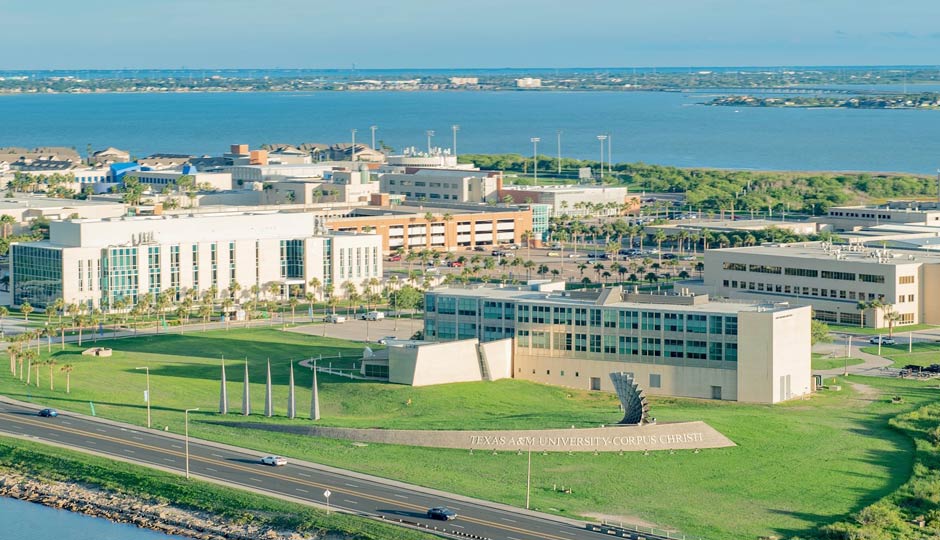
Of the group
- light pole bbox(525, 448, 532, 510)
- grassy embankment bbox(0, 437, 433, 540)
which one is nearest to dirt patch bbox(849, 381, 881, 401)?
light pole bbox(525, 448, 532, 510)

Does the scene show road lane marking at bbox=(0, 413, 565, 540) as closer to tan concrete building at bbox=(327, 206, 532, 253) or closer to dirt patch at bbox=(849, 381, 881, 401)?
dirt patch at bbox=(849, 381, 881, 401)

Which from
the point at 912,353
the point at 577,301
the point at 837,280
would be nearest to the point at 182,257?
the point at 577,301

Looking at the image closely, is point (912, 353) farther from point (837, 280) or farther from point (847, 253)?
point (847, 253)

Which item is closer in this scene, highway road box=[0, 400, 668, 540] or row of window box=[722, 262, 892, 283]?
highway road box=[0, 400, 668, 540]

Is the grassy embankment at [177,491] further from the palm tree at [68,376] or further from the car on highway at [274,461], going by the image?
the palm tree at [68,376]

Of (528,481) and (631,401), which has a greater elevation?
(631,401)

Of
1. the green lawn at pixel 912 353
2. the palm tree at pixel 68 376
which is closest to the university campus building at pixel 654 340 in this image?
the green lawn at pixel 912 353

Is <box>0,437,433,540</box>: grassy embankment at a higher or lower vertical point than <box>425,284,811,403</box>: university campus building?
lower
